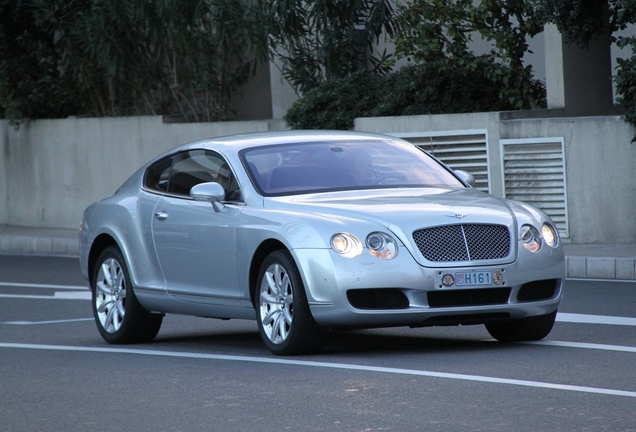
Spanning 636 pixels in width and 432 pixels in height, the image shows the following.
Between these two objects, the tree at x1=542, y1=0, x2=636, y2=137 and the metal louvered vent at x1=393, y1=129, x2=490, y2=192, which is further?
the metal louvered vent at x1=393, y1=129, x2=490, y2=192

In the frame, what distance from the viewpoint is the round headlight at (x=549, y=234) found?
8720 mm

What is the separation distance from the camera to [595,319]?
34.2ft

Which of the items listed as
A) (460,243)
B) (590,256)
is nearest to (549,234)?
(460,243)

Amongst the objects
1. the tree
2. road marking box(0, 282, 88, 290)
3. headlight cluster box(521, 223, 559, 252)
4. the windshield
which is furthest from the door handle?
the tree

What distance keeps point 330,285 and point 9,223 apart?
18.4 metres

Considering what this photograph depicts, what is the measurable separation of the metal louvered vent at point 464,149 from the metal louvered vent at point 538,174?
0.38 metres

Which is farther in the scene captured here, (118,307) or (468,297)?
(118,307)

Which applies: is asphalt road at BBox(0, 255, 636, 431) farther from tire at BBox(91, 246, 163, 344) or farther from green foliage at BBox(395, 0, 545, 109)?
green foliage at BBox(395, 0, 545, 109)

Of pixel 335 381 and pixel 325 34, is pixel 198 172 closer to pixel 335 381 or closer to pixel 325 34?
pixel 335 381

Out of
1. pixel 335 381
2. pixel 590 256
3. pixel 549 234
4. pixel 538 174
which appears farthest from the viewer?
pixel 538 174

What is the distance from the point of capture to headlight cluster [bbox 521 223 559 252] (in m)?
8.55

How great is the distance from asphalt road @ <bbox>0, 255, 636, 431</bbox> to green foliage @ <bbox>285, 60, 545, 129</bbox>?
869cm

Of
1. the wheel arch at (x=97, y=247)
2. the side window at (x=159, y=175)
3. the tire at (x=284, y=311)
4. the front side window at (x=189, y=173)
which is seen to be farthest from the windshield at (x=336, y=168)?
the wheel arch at (x=97, y=247)

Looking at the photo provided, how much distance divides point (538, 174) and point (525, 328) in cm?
886
